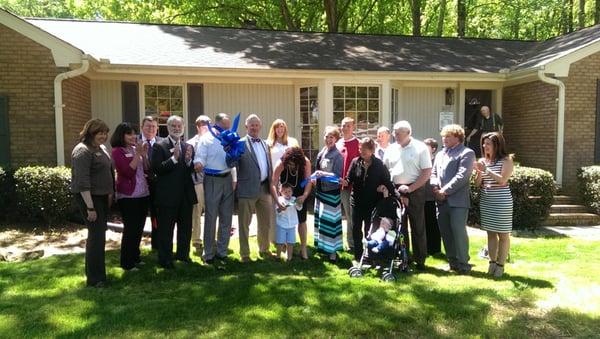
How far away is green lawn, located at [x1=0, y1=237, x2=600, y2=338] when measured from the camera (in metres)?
4.01

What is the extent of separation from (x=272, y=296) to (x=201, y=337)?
3.43 feet

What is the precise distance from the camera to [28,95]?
8.80m

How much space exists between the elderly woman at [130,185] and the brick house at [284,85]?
405cm

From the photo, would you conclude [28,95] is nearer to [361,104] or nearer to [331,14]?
[361,104]

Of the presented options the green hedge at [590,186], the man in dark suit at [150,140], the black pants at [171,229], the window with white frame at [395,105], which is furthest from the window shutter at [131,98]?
the green hedge at [590,186]

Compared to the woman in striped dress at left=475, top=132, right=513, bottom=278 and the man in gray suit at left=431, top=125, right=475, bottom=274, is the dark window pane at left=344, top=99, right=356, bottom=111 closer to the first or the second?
the man in gray suit at left=431, top=125, right=475, bottom=274

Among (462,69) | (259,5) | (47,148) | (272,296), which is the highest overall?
(259,5)

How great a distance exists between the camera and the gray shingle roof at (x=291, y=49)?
10672mm

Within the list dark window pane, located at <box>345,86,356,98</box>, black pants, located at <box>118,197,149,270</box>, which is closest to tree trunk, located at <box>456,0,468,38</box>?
dark window pane, located at <box>345,86,356,98</box>

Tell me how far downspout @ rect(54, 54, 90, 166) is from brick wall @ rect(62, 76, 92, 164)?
109 mm

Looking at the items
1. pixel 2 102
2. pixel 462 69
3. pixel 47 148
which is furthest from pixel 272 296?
pixel 462 69

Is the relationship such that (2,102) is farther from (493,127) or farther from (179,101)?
(493,127)

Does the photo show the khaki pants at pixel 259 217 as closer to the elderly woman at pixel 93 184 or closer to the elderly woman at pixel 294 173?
the elderly woman at pixel 294 173

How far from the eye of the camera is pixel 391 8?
85.3 feet
